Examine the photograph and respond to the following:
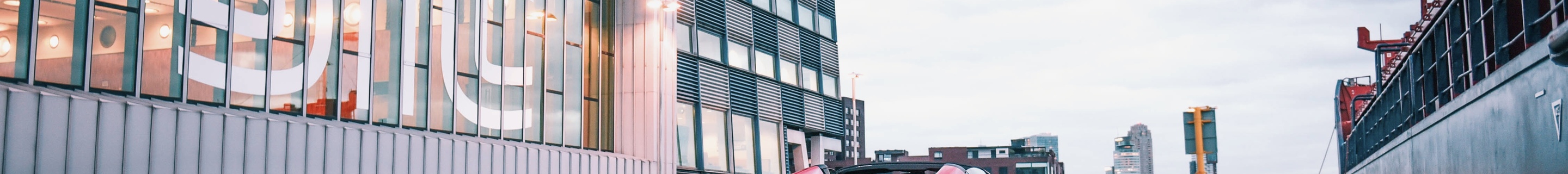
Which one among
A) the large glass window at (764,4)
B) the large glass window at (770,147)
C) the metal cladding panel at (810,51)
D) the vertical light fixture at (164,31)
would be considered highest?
the large glass window at (764,4)

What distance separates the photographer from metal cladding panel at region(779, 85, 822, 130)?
3825 centimetres

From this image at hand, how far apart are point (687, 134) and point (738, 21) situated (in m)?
4.92

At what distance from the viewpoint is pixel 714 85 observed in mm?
33594

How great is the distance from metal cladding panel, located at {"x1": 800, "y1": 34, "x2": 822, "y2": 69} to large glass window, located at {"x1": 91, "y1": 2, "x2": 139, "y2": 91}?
80.9 ft

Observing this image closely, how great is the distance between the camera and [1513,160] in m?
12.5

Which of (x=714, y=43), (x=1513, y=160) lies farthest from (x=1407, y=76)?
(x=714, y=43)

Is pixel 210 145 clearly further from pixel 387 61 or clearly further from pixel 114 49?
pixel 387 61

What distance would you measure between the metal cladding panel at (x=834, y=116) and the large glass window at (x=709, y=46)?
7.98m

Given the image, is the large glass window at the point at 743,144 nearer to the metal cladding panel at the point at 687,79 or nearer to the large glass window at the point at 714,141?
the large glass window at the point at 714,141

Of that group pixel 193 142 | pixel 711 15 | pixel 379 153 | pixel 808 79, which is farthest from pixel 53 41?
pixel 808 79

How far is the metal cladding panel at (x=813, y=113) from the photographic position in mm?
40219

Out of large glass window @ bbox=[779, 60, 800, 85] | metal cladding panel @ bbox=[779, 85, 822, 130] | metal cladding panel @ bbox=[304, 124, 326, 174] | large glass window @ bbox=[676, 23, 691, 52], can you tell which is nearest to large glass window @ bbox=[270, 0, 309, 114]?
metal cladding panel @ bbox=[304, 124, 326, 174]

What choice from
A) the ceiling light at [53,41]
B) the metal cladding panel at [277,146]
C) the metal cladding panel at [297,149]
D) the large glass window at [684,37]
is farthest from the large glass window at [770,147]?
the ceiling light at [53,41]

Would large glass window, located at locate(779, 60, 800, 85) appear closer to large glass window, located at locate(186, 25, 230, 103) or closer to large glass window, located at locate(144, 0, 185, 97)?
large glass window, located at locate(186, 25, 230, 103)
